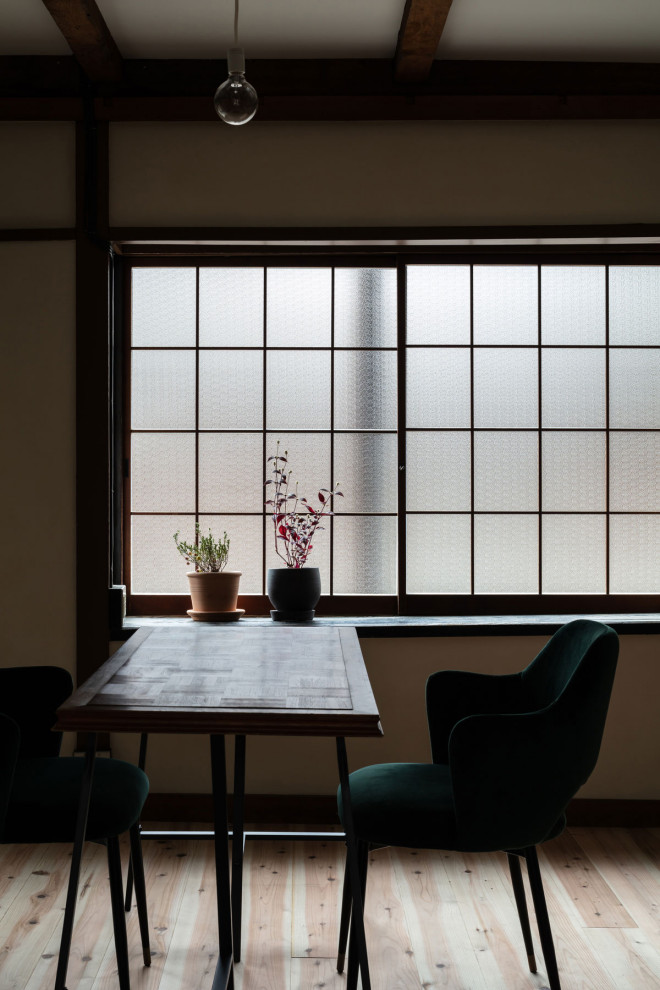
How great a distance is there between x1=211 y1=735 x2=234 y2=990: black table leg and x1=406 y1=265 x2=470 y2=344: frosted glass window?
2.32m

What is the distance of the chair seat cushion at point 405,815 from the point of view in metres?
2.15

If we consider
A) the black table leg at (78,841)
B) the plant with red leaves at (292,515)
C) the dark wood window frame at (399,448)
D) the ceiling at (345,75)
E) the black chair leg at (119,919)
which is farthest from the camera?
the dark wood window frame at (399,448)

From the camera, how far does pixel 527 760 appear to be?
7.04 ft

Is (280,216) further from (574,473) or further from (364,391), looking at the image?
(574,473)

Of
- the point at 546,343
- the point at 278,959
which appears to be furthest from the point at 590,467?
the point at 278,959

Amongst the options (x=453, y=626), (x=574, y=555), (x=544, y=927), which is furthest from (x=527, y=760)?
(x=574, y=555)

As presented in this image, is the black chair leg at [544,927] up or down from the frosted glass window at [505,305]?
down

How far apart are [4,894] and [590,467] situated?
3.05m

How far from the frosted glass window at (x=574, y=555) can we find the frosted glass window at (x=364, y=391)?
37.1 inches

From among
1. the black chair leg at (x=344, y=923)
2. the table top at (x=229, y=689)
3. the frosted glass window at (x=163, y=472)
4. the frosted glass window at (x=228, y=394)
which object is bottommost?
the black chair leg at (x=344, y=923)

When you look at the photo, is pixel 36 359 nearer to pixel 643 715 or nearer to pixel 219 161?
pixel 219 161

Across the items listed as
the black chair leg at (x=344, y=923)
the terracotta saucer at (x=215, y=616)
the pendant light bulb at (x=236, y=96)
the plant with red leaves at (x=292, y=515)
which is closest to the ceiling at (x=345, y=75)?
the pendant light bulb at (x=236, y=96)

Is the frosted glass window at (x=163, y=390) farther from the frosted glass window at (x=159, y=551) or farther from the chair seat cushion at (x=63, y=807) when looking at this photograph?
the chair seat cushion at (x=63, y=807)

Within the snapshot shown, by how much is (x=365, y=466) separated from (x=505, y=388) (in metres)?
0.78
